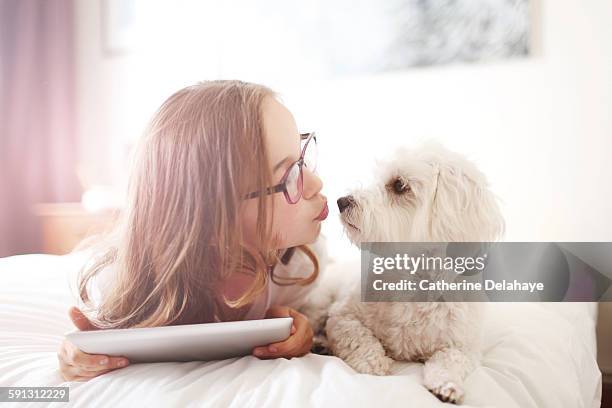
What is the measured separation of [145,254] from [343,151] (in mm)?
972

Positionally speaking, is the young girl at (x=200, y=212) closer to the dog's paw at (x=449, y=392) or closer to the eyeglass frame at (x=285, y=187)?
the eyeglass frame at (x=285, y=187)

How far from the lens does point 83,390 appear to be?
0.63 metres

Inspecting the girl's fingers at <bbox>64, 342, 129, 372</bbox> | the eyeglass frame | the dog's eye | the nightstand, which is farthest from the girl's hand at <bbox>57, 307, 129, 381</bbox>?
the nightstand

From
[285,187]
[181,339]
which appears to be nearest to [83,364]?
[181,339]

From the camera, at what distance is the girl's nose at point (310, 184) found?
33.8 inches

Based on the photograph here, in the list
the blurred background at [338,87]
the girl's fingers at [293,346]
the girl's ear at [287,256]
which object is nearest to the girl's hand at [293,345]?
the girl's fingers at [293,346]

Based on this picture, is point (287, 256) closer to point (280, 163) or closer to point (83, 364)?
point (280, 163)

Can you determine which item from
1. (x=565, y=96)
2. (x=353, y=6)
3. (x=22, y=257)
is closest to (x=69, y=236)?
(x=22, y=257)

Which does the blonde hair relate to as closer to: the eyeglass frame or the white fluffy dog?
the eyeglass frame

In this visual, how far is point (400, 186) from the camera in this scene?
35.0 inches

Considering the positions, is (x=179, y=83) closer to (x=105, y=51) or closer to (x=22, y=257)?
(x=105, y=51)

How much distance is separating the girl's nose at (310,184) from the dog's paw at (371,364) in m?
0.30

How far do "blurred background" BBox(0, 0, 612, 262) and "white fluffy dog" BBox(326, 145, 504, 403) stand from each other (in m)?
0.29

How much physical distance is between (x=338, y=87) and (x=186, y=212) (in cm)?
105
